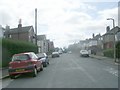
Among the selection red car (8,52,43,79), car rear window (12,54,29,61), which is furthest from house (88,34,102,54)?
red car (8,52,43,79)

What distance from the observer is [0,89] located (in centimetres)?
1298

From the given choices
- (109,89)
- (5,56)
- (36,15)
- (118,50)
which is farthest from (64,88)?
(36,15)

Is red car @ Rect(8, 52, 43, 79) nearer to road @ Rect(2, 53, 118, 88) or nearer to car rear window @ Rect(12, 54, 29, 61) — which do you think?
car rear window @ Rect(12, 54, 29, 61)

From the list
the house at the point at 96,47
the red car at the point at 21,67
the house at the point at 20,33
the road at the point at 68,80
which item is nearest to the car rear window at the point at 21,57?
the red car at the point at 21,67

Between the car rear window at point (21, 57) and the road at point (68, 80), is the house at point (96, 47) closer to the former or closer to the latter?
the road at point (68, 80)

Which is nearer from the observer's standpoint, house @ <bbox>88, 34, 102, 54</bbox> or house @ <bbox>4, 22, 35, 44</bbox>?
house @ <bbox>4, 22, 35, 44</bbox>

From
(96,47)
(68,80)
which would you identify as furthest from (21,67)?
(96,47)

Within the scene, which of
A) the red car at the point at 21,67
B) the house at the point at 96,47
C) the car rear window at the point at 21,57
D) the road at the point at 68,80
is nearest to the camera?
the road at the point at 68,80

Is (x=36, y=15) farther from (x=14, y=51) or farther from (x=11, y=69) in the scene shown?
(x=11, y=69)

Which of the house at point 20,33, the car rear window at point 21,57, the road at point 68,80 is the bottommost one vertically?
the road at point 68,80

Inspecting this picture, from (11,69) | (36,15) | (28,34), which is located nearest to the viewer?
(11,69)

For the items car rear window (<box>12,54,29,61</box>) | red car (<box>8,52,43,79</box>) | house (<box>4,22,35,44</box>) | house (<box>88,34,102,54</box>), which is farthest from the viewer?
house (<box>88,34,102,54</box>)

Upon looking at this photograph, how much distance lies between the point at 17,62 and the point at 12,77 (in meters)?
1.09

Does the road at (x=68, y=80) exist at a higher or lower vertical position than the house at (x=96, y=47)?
lower
